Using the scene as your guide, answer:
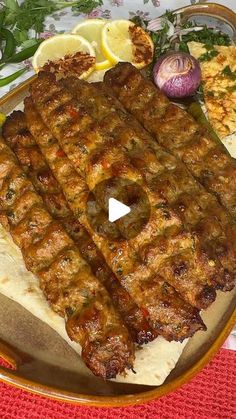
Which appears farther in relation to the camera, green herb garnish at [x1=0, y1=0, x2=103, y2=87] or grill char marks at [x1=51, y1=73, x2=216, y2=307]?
green herb garnish at [x1=0, y1=0, x2=103, y2=87]

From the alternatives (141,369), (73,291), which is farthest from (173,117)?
(141,369)

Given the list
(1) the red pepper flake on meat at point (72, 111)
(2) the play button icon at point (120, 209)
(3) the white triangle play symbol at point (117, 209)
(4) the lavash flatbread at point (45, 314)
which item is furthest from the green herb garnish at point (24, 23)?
(3) the white triangle play symbol at point (117, 209)

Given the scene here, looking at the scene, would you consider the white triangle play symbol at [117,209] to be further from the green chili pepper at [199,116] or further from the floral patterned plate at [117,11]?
the floral patterned plate at [117,11]

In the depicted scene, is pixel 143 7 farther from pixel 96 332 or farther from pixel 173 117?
pixel 96 332

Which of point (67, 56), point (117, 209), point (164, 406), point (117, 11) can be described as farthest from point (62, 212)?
point (117, 11)

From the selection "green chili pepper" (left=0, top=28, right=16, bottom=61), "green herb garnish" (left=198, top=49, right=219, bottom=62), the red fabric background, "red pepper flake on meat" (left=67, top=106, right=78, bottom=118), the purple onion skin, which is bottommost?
the red fabric background

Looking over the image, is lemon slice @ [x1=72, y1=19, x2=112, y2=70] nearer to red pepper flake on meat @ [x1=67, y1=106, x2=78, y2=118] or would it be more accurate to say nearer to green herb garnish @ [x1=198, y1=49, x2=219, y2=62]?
green herb garnish @ [x1=198, y1=49, x2=219, y2=62]

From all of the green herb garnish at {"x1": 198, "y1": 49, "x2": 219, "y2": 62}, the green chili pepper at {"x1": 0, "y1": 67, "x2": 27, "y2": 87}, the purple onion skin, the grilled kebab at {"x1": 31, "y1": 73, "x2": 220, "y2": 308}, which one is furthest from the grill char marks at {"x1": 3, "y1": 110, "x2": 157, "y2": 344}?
the green herb garnish at {"x1": 198, "y1": 49, "x2": 219, "y2": 62}
